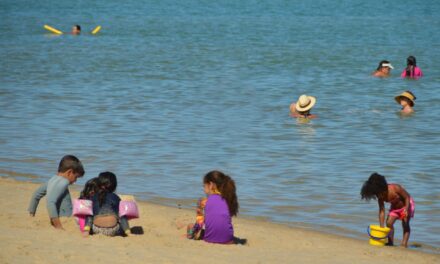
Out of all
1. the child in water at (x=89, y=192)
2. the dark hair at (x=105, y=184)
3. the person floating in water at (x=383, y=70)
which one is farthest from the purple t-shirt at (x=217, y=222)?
the person floating in water at (x=383, y=70)

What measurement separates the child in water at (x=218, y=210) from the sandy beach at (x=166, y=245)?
132 millimetres

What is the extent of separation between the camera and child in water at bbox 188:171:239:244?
877 cm

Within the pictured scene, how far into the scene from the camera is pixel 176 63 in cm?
3156

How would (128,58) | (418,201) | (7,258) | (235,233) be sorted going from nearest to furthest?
(7,258) < (235,233) < (418,201) < (128,58)

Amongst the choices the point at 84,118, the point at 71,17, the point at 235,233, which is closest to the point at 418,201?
the point at 235,233

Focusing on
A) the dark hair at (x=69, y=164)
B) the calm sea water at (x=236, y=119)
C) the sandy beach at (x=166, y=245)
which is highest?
the calm sea water at (x=236, y=119)

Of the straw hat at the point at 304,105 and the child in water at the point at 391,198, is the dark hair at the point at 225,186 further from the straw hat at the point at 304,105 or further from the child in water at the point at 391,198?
the straw hat at the point at 304,105

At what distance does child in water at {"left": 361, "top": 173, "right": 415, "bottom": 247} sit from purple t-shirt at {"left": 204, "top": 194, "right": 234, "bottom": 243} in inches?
56.6

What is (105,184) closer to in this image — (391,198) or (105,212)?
→ (105,212)

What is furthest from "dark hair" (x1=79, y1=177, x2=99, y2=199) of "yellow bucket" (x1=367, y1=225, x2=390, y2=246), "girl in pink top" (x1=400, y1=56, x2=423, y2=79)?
"girl in pink top" (x1=400, y1=56, x2=423, y2=79)

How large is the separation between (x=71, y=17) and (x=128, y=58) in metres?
27.4

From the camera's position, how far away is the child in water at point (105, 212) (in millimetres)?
8805

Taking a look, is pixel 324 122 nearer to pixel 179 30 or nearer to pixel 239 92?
pixel 239 92

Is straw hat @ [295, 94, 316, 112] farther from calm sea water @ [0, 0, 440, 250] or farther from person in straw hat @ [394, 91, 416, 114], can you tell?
person in straw hat @ [394, 91, 416, 114]
